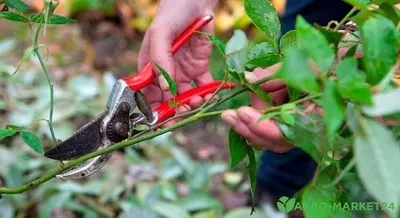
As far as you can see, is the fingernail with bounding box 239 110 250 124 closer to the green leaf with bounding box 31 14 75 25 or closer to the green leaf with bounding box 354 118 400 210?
the green leaf with bounding box 354 118 400 210

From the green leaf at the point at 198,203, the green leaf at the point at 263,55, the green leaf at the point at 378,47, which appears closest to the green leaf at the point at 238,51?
the green leaf at the point at 263,55

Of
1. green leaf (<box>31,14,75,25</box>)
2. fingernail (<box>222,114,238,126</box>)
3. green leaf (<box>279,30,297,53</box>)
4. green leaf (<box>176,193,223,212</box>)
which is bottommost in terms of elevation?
green leaf (<box>176,193,223,212</box>)

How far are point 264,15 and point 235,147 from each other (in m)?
0.18

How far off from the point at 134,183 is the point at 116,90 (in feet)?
3.56

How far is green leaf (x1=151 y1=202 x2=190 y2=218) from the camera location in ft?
6.05

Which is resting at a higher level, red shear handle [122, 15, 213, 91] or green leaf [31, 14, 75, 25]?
green leaf [31, 14, 75, 25]

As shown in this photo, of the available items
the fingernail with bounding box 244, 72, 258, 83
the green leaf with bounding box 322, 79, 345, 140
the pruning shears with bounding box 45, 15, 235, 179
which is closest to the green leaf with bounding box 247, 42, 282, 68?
the fingernail with bounding box 244, 72, 258, 83

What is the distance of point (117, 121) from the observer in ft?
3.65

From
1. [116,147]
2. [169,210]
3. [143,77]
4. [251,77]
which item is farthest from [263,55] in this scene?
[169,210]

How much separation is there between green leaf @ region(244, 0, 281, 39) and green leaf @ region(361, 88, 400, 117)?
0.34 m

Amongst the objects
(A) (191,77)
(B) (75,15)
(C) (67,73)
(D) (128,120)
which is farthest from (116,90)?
(B) (75,15)

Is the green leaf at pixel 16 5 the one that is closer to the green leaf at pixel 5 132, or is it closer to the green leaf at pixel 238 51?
the green leaf at pixel 5 132

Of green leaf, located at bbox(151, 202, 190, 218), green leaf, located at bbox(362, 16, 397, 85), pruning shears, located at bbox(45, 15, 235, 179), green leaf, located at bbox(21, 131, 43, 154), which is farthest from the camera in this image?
green leaf, located at bbox(151, 202, 190, 218)

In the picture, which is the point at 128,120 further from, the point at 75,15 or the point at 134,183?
the point at 75,15
